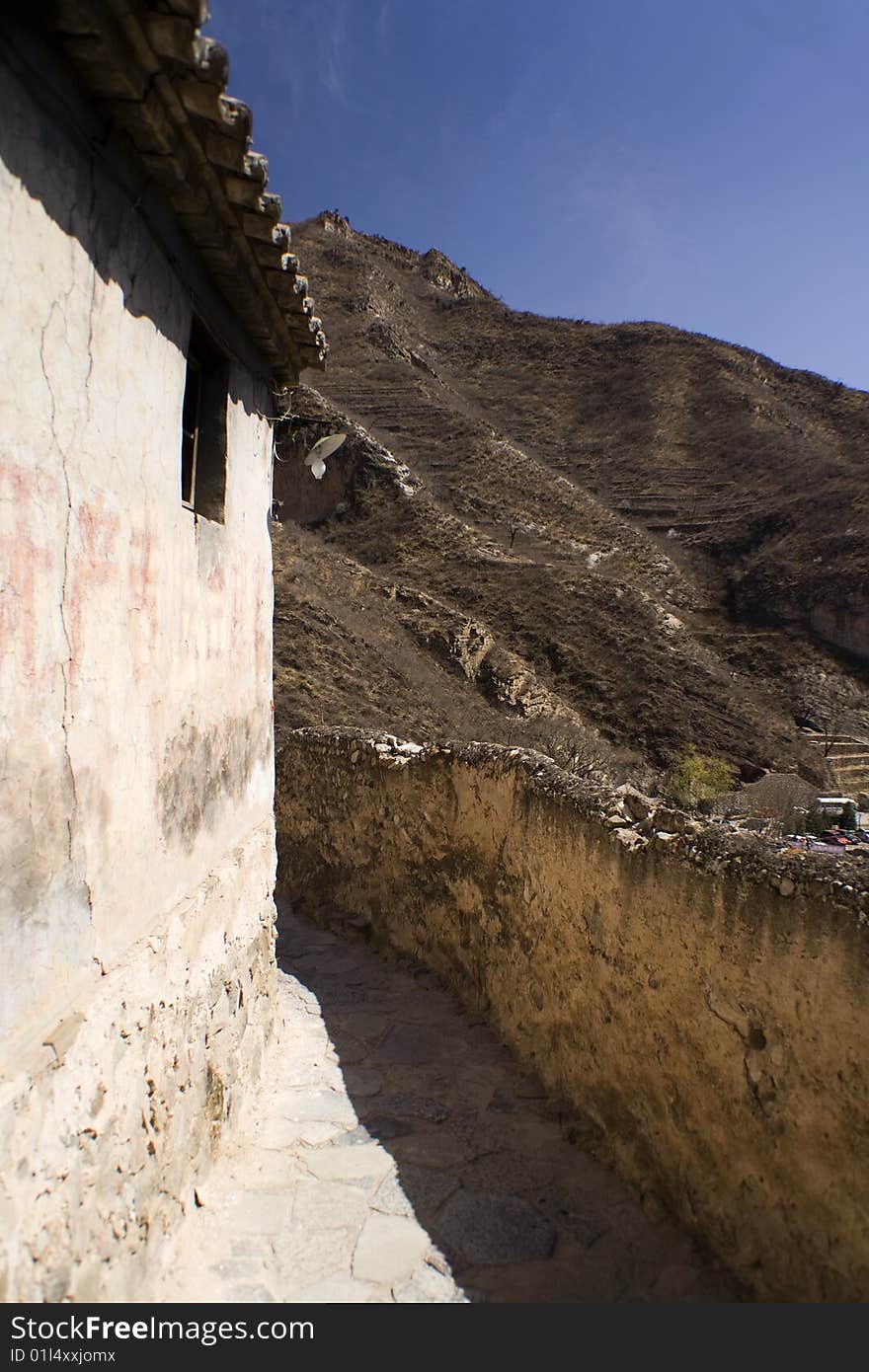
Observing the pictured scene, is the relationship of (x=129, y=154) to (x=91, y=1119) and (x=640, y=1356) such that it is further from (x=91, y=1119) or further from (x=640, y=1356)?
(x=640, y=1356)

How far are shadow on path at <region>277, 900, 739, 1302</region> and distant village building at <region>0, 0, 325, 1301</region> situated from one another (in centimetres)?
103

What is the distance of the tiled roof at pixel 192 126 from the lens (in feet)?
7.69

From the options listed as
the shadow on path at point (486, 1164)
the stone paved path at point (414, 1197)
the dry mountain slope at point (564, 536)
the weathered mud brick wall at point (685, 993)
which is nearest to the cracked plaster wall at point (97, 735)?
the stone paved path at point (414, 1197)

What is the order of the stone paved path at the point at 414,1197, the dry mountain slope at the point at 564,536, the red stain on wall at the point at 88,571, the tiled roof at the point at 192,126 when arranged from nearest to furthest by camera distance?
the tiled roof at the point at 192,126 → the red stain on wall at the point at 88,571 → the stone paved path at the point at 414,1197 → the dry mountain slope at the point at 564,536

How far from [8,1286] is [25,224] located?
2662 mm

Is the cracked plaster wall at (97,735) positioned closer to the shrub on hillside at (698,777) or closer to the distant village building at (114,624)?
the distant village building at (114,624)

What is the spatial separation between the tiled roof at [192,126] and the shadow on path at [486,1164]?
426 cm

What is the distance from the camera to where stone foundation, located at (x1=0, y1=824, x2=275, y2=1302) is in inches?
89.1

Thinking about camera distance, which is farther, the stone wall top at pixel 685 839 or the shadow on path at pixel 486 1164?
the shadow on path at pixel 486 1164

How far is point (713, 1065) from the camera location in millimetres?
3189

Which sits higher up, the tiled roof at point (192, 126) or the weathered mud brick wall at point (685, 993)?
the tiled roof at point (192, 126)

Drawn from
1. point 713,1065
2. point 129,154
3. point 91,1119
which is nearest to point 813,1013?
point 713,1065

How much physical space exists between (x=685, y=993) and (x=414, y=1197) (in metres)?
1.69

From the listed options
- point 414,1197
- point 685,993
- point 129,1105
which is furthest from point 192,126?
point 414,1197
